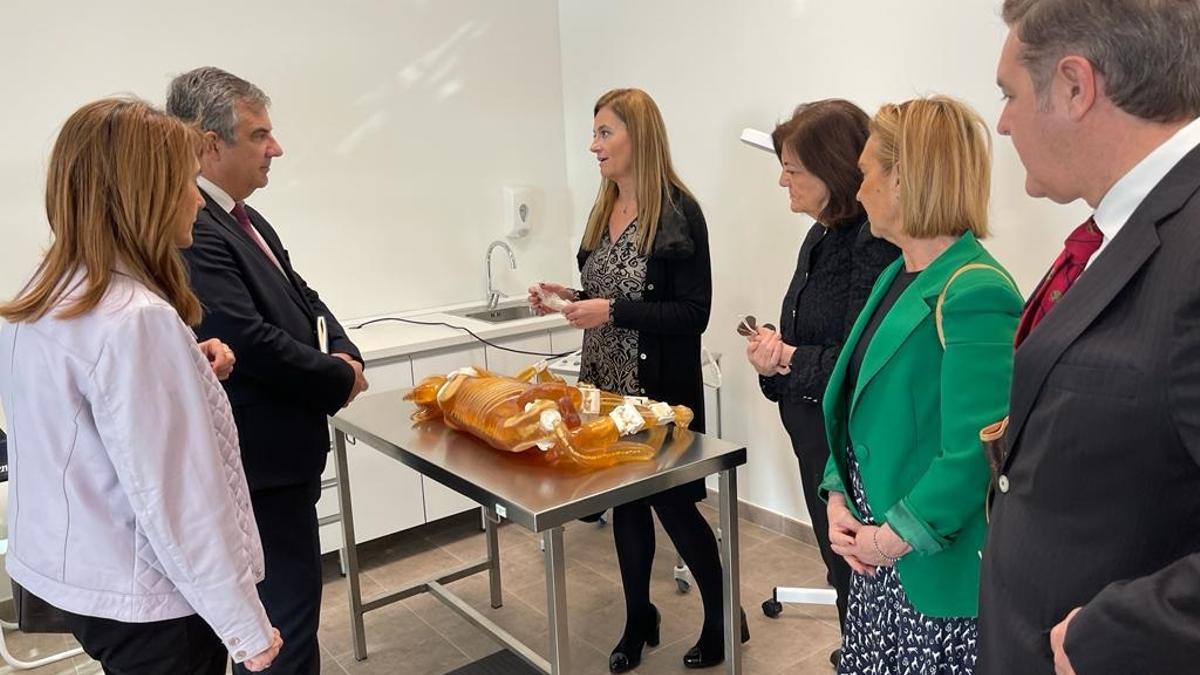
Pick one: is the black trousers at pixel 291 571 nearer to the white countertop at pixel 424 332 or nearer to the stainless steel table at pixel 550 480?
the stainless steel table at pixel 550 480

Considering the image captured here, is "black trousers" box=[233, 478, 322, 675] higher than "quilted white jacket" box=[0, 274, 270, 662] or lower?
lower

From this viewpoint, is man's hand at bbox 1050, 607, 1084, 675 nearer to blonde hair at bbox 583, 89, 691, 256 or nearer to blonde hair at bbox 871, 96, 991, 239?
blonde hair at bbox 871, 96, 991, 239

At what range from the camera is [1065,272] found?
1.13 meters

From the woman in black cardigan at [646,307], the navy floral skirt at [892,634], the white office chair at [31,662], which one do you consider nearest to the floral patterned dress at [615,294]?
the woman in black cardigan at [646,307]

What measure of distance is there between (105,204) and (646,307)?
1.35 meters

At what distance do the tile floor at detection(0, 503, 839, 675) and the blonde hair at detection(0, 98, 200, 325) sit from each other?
5.55 feet

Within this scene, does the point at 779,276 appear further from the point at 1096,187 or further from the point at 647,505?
the point at 1096,187

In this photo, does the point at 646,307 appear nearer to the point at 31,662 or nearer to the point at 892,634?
the point at 892,634

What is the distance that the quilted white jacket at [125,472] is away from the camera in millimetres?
1230

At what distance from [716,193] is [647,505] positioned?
1400 millimetres

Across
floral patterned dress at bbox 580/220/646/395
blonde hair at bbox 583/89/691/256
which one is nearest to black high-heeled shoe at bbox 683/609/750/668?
floral patterned dress at bbox 580/220/646/395

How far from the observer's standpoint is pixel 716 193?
337 cm

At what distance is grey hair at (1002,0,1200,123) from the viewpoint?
0.88 metres

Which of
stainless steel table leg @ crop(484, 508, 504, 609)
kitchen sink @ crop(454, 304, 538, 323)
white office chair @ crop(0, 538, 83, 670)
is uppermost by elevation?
kitchen sink @ crop(454, 304, 538, 323)
